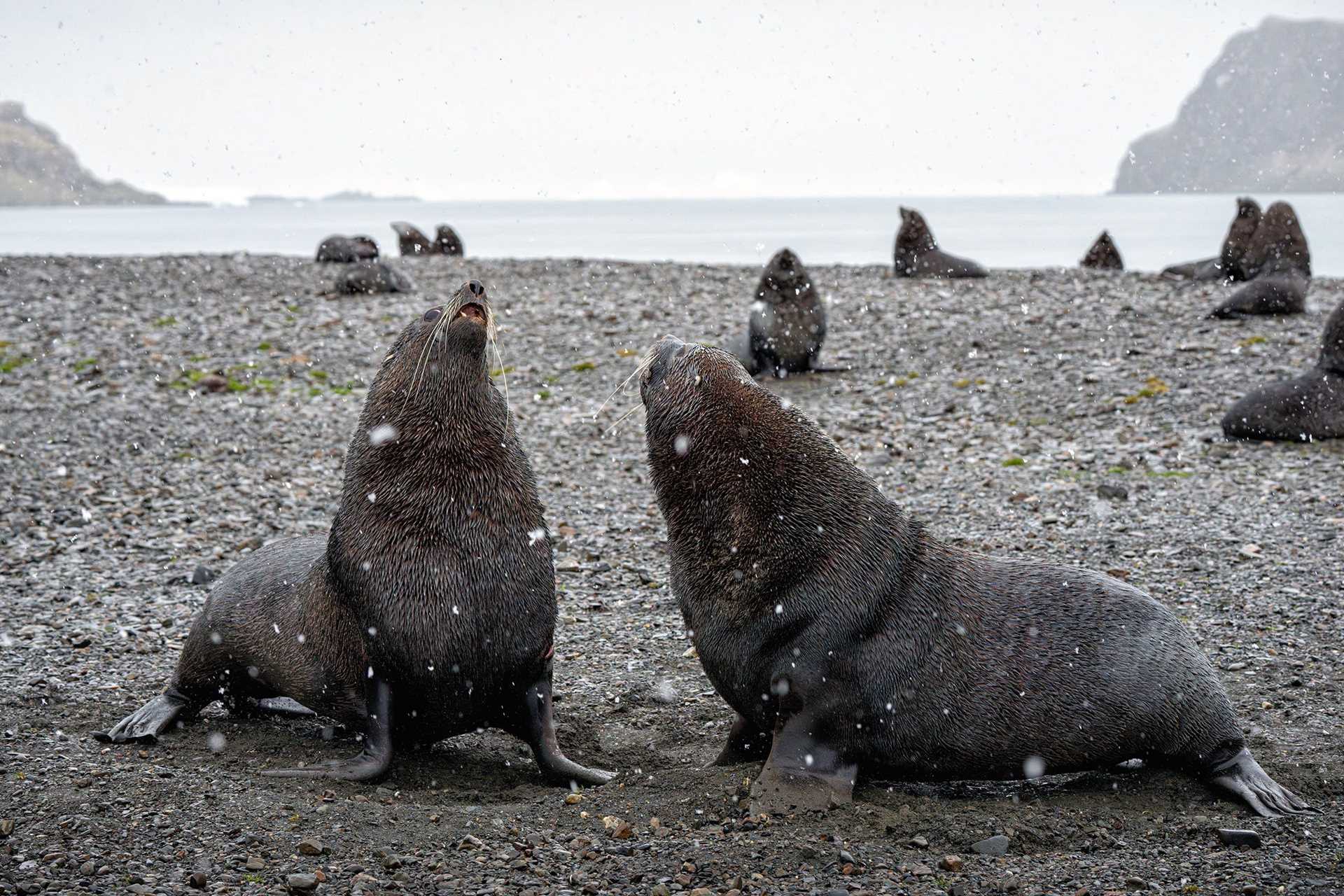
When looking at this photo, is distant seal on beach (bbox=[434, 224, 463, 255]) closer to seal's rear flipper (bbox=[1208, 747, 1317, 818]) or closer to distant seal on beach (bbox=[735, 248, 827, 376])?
distant seal on beach (bbox=[735, 248, 827, 376])

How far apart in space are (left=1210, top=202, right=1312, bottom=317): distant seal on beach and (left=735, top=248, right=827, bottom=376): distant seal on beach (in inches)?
203

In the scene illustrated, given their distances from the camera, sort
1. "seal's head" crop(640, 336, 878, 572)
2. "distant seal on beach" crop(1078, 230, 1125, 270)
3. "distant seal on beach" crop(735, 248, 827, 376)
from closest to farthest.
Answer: "seal's head" crop(640, 336, 878, 572) → "distant seal on beach" crop(735, 248, 827, 376) → "distant seal on beach" crop(1078, 230, 1125, 270)

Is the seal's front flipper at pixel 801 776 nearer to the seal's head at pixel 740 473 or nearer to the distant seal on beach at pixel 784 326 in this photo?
the seal's head at pixel 740 473

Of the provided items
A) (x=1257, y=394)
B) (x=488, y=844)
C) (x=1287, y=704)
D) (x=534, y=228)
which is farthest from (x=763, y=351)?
(x=534, y=228)

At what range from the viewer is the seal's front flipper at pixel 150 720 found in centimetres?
484

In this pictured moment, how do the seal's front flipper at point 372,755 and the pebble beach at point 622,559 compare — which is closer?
the pebble beach at point 622,559

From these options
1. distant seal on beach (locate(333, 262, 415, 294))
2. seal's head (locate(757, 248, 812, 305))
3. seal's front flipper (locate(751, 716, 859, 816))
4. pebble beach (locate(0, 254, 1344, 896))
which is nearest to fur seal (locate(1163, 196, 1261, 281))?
pebble beach (locate(0, 254, 1344, 896))

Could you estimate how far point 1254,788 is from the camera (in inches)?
162

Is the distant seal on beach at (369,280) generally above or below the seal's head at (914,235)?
below

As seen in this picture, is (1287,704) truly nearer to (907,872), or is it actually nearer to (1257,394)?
(907,872)

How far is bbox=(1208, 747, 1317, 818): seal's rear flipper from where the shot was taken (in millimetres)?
4031

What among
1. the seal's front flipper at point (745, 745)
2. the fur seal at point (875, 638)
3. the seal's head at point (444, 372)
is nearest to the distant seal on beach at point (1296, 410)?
the fur seal at point (875, 638)

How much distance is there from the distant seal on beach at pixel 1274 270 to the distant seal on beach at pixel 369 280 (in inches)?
435

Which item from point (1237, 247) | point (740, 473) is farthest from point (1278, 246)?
point (740, 473)
